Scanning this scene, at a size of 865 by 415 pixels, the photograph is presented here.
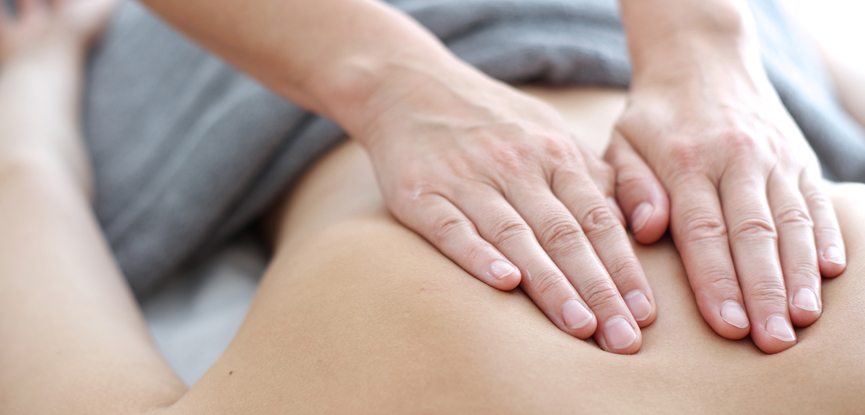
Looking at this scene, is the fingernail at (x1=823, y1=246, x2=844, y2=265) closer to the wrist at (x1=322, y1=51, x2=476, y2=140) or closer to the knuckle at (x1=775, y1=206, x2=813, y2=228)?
the knuckle at (x1=775, y1=206, x2=813, y2=228)

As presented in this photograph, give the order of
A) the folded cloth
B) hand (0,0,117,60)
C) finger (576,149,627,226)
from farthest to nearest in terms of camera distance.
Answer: hand (0,0,117,60) < the folded cloth < finger (576,149,627,226)

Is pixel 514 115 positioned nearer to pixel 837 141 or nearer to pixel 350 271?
pixel 350 271

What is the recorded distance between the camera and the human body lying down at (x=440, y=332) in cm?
69

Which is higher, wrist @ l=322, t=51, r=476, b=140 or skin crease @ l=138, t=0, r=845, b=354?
wrist @ l=322, t=51, r=476, b=140

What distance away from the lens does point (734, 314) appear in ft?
2.50

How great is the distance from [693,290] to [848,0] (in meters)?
1.08

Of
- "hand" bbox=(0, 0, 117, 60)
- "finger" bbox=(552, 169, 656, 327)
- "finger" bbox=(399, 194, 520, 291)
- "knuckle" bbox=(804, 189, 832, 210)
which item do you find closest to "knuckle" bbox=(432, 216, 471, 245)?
A: "finger" bbox=(399, 194, 520, 291)

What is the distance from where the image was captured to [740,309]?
2.52 ft

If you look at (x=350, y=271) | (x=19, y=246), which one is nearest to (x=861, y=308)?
(x=350, y=271)

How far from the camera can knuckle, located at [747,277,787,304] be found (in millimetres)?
768

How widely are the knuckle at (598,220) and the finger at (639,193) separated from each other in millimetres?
28

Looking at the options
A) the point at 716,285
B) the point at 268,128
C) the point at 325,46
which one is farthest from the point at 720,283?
the point at 268,128

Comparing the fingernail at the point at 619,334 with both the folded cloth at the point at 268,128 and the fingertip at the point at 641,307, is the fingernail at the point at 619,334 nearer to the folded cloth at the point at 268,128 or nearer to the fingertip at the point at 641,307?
the fingertip at the point at 641,307

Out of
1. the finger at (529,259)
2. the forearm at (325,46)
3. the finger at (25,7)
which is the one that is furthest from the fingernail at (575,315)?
the finger at (25,7)
